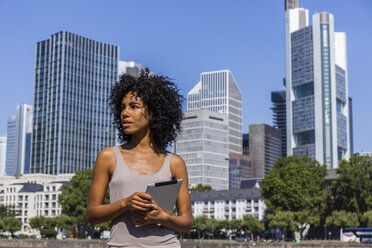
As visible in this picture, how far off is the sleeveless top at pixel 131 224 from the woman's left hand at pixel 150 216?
12cm

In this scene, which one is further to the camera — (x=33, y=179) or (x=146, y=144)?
(x=33, y=179)

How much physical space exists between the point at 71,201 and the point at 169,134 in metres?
92.3

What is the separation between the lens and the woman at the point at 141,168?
15.7 feet

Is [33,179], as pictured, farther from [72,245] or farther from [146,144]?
[146,144]

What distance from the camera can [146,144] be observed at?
529cm

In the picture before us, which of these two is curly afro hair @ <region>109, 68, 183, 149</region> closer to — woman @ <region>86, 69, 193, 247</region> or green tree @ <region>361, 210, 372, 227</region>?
woman @ <region>86, 69, 193, 247</region>

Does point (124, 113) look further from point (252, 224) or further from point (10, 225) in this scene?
point (10, 225)

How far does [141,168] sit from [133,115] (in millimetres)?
526

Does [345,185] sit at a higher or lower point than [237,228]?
higher

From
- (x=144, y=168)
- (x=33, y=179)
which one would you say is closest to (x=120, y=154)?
(x=144, y=168)

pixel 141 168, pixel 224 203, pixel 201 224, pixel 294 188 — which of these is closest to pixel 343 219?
pixel 294 188

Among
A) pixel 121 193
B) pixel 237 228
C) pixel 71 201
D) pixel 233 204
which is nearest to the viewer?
pixel 121 193

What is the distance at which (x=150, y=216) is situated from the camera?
4.68 m

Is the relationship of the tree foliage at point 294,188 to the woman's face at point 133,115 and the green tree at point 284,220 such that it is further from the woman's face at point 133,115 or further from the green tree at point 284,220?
the woman's face at point 133,115
